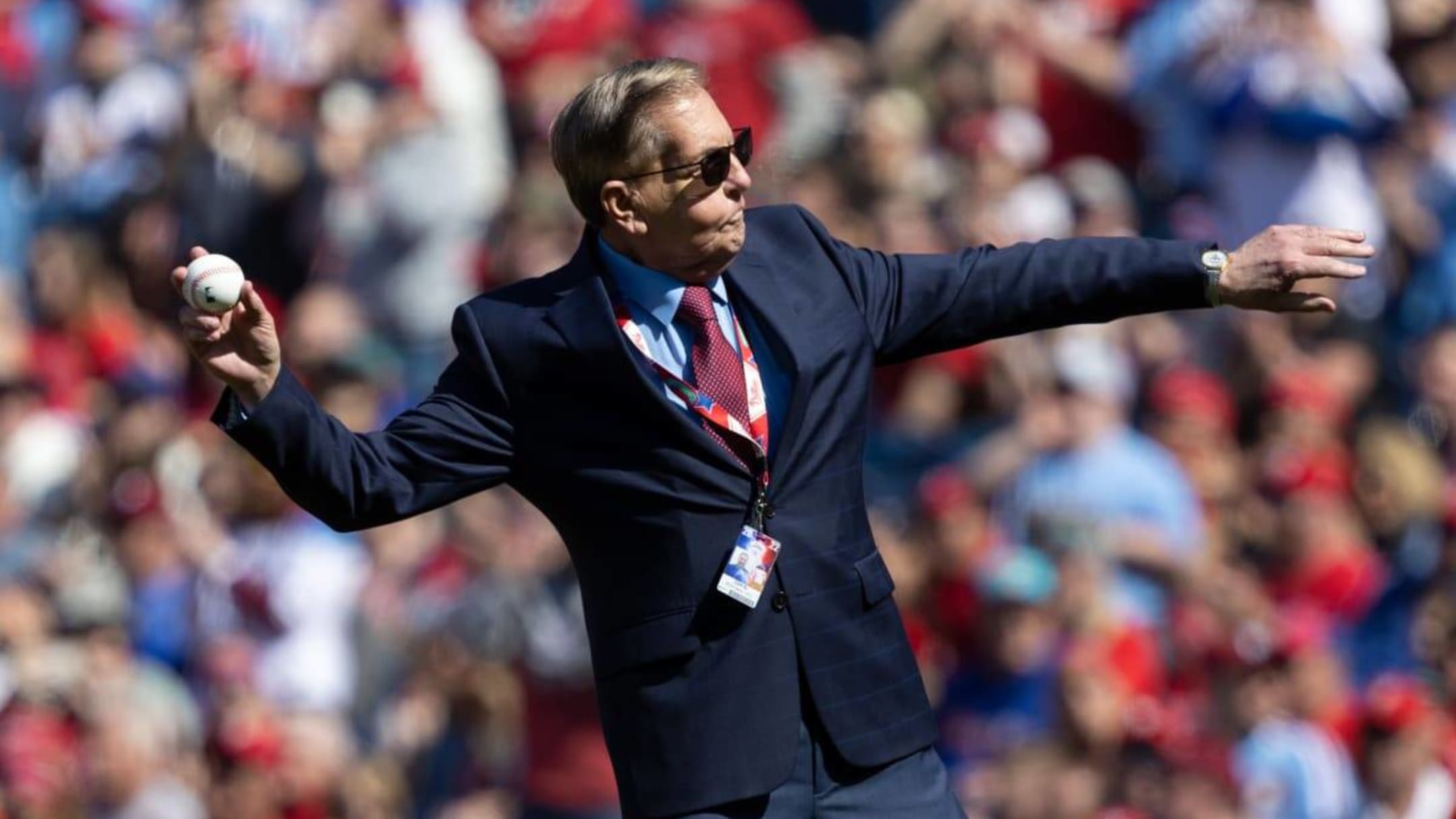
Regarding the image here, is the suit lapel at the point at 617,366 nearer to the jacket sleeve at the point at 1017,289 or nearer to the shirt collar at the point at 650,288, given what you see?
the shirt collar at the point at 650,288

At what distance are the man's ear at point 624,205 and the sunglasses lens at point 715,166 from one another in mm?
116

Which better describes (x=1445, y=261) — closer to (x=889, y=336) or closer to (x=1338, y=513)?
(x=1338, y=513)

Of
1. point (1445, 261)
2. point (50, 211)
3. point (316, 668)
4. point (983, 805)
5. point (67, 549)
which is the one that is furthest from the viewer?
point (50, 211)

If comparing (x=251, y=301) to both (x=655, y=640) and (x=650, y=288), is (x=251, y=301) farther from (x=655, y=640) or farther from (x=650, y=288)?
(x=655, y=640)

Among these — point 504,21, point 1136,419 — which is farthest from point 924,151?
point 504,21

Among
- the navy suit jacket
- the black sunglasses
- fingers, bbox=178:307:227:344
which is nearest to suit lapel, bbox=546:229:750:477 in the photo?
the navy suit jacket

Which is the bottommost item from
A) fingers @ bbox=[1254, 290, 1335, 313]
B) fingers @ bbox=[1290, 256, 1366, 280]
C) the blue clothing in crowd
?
the blue clothing in crowd

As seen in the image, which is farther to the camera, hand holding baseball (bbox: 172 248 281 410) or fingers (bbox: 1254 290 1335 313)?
fingers (bbox: 1254 290 1335 313)

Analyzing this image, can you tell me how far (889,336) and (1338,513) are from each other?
366 cm

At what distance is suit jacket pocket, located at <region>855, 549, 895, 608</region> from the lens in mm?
4223

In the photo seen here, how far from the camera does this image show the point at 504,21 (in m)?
10.8

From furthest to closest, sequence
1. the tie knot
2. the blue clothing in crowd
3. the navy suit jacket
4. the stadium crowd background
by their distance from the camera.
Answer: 1. the blue clothing in crowd
2. the stadium crowd background
3. the tie knot
4. the navy suit jacket

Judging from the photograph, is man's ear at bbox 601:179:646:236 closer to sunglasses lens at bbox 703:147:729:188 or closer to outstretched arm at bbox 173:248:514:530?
sunglasses lens at bbox 703:147:729:188

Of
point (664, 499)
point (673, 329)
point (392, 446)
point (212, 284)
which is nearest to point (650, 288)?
point (673, 329)
